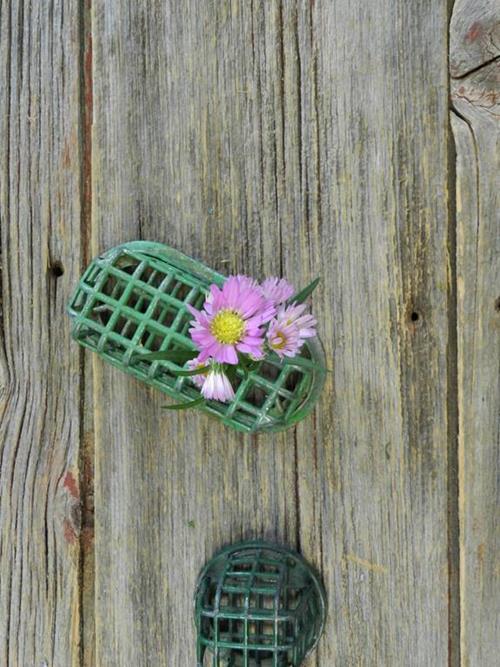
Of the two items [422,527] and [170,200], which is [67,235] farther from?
[422,527]

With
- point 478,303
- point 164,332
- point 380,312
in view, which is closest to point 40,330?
point 164,332

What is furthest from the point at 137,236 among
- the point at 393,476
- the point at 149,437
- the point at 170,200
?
the point at 393,476

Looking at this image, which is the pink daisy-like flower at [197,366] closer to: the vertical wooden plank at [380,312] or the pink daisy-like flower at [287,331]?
the pink daisy-like flower at [287,331]

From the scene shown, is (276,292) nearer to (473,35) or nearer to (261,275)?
(261,275)

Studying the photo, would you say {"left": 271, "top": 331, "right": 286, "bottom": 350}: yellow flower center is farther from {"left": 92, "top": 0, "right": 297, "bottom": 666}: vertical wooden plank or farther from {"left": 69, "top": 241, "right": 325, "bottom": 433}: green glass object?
{"left": 92, "top": 0, "right": 297, "bottom": 666}: vertical wooden plank

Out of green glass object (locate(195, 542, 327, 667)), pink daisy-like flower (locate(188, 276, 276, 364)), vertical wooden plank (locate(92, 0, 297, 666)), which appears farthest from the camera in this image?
vertical wooden plank (locate(92, 0, 297, 666))

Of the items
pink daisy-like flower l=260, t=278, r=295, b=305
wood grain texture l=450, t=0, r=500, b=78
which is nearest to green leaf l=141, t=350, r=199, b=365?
pink daisy-like flower l=260, t=278, r=295, b=305
